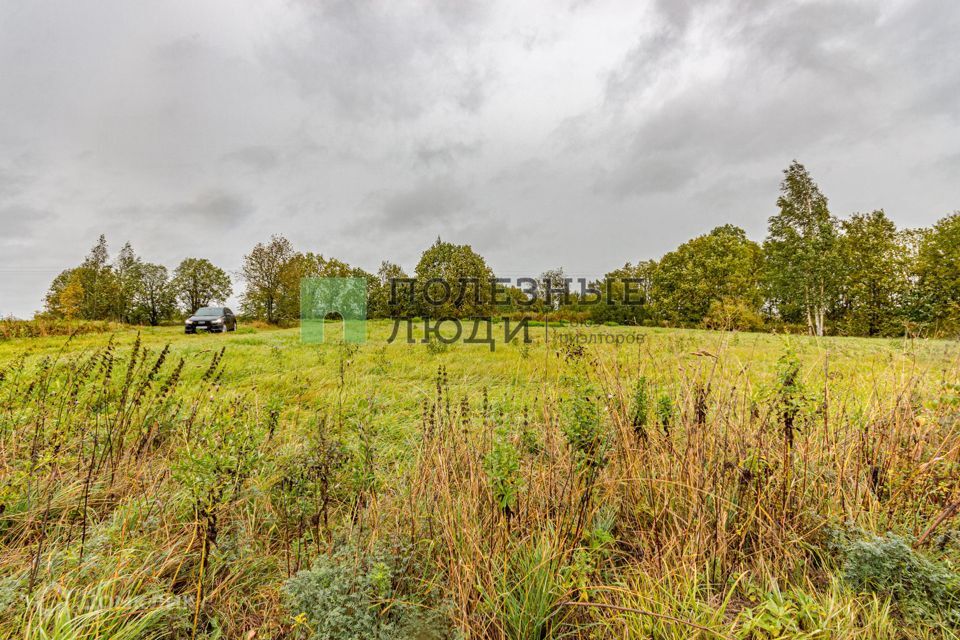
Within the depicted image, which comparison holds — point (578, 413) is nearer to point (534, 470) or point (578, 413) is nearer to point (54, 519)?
point (534, 470)

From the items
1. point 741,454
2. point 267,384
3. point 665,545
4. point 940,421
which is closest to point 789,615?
point 665,545

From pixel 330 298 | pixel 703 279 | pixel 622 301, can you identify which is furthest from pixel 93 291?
pixel 703 279

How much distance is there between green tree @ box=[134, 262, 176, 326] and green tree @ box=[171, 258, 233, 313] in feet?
3.71

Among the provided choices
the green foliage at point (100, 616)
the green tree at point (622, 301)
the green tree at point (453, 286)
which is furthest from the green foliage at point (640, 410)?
the green tree at point (453, 286)

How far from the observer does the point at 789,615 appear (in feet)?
6.26

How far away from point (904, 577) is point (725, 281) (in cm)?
3947

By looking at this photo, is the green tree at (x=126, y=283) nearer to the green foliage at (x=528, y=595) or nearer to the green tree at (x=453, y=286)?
the green tree at (x=453, y=286)

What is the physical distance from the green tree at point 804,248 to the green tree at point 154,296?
6951cm

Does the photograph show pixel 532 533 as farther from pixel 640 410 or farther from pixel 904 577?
pixel 904 577

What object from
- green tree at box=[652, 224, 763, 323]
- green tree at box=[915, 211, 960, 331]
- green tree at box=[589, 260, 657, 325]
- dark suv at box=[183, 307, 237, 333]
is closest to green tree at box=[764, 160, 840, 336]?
green tree at box=[652, 224, 763, 323]

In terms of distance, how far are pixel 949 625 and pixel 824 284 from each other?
3747cm

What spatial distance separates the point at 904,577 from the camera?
2059mm

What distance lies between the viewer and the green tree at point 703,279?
35375 millimetres

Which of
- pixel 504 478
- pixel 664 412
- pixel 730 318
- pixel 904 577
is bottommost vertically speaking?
pixel 904 577
